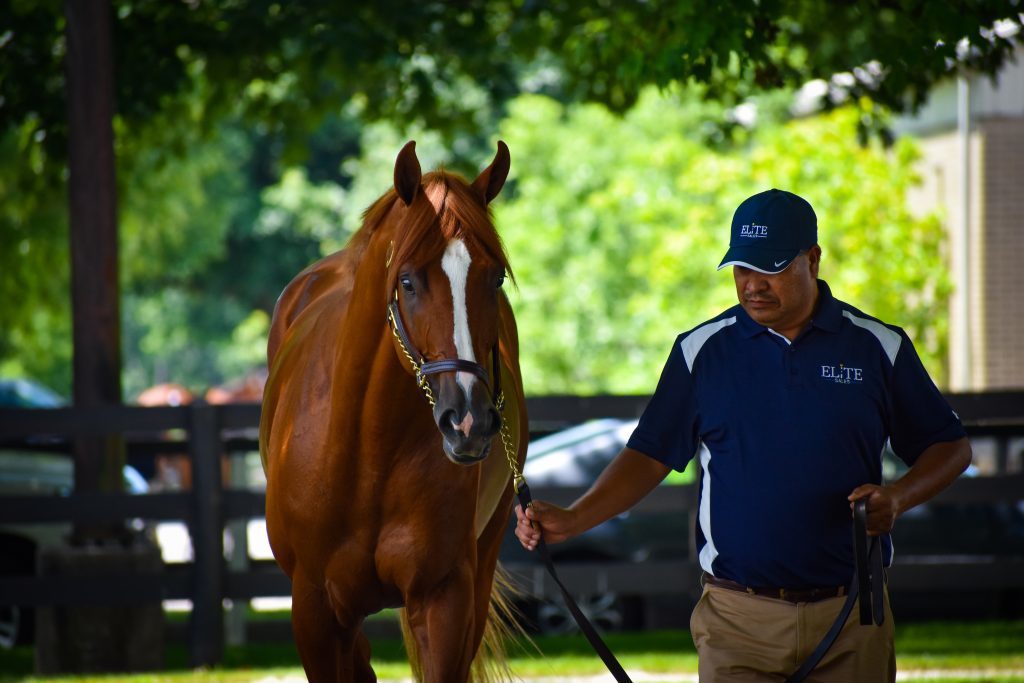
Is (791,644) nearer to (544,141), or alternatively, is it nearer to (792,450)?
(792,450)

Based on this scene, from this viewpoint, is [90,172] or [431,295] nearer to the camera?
[431,295]

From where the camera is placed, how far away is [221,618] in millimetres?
8242

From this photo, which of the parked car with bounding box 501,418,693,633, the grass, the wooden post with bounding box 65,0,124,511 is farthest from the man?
the parked car with bounding box 501,418,693,633

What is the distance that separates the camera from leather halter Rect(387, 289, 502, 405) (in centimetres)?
359

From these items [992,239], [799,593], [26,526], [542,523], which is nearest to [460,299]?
[542,523]

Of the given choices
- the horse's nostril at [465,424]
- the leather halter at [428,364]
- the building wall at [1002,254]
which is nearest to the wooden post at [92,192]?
the leather halter at [428,364]

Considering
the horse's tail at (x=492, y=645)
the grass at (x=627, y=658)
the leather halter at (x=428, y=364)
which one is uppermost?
the leather halter at (x=428, y=364)

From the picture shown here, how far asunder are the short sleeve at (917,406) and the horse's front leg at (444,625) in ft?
4.94

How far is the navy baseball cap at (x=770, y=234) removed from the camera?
11.3ft

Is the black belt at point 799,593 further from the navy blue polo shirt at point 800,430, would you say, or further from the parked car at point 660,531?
the parked car at point 660,531

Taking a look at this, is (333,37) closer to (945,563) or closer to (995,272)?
(945,563)

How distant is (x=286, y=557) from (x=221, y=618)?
3809mm

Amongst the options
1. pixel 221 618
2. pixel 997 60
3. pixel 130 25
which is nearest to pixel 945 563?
pixel 997 60

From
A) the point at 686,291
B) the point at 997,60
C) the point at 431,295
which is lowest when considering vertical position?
the point at 686,291
